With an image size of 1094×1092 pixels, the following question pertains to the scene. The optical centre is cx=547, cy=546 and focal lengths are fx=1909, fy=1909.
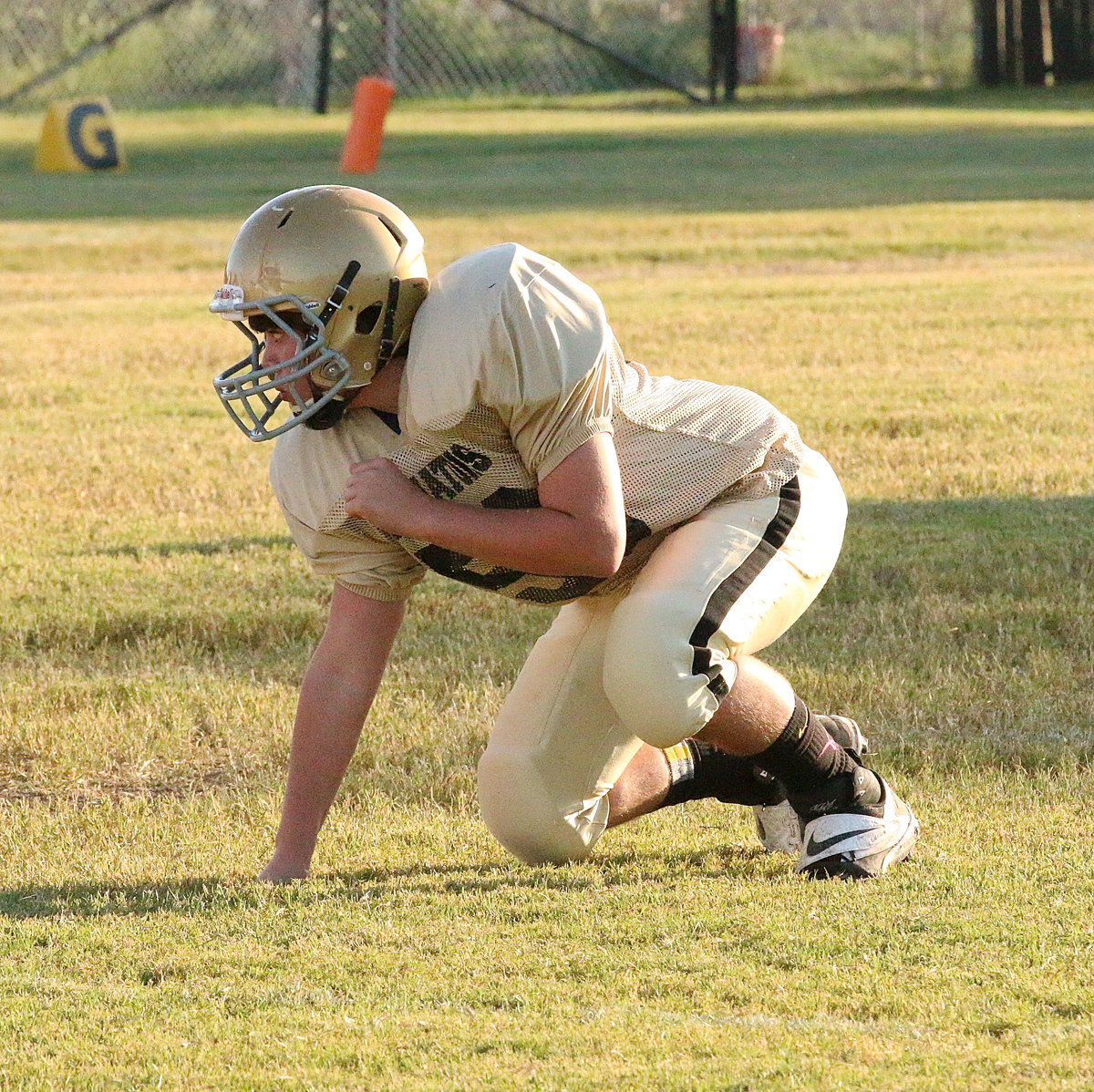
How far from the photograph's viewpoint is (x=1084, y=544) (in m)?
6.48

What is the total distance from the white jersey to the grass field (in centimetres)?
66

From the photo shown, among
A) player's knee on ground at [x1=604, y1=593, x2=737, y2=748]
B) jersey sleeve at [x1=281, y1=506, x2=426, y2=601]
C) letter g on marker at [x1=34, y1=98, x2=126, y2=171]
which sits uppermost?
jersey sleeve at [x1=281, y1=506, x2=426, y2=601]

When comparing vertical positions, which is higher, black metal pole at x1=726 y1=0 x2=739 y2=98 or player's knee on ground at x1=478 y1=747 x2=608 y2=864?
player's knee on ground at x1=478 y1=747 x2=608 y2=864

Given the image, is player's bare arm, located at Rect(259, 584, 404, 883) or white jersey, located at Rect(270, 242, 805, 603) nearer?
white jersey, located at Rect(270, 242, 805, 603)

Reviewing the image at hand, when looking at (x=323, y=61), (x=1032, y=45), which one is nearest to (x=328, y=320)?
(x=323, y=61)

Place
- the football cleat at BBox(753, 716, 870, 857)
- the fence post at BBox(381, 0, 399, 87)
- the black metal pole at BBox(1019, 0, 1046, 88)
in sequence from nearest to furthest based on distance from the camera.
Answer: the football cleat at BBox(753, 716, 870, 857)
the black metal pole at BBox(1019, 0, 1046, 88)
the fence post at BBox(381, 0, 399, 87)

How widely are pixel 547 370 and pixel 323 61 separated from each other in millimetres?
32263

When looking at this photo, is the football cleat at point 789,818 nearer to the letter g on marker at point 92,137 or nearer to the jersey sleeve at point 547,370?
the jersey sleeve at point 547,370

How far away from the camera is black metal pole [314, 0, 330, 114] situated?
112ft

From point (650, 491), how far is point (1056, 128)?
2465 cm

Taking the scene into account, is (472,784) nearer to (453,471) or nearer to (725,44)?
(453,471)

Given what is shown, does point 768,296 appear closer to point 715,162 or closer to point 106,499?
point 106,499

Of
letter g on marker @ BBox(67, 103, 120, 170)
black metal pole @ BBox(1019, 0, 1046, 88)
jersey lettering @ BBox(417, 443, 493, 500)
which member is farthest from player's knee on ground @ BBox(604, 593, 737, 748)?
black metal pole @ BBox(1019, 0, 1046, 88)

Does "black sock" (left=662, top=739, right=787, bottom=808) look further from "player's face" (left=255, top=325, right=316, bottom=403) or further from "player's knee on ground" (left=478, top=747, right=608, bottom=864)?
"player's face" (left=255, top=325, right=316, bottom=403)
